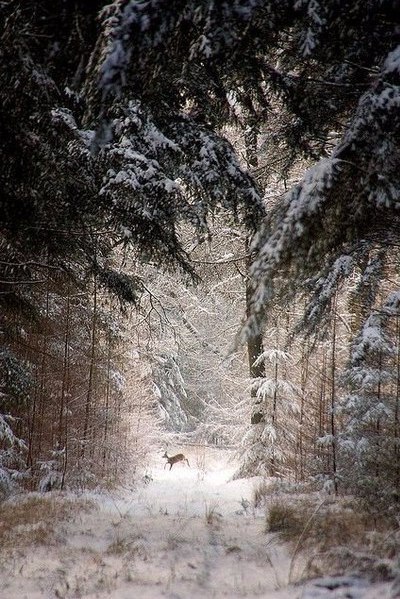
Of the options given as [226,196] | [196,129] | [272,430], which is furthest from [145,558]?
[272,430]

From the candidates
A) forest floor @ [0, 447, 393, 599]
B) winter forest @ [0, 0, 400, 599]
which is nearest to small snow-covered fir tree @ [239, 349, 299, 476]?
winter forest @ [0, 0, 400, 599]

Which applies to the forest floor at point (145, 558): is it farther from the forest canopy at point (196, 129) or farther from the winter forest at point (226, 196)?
the forest canopy at point (196, 129)

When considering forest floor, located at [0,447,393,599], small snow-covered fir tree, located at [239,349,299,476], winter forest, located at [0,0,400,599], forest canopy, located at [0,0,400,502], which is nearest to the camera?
forest canopy, located at [0,0,400,502]

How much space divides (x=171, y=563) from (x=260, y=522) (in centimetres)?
265

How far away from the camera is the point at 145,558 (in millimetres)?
4309

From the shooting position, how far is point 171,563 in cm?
414

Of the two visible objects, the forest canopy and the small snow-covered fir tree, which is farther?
the small snow-covered fir tree

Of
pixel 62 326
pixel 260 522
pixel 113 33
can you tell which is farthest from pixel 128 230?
pixel 62 326

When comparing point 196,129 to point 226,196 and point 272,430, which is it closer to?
point 226,196

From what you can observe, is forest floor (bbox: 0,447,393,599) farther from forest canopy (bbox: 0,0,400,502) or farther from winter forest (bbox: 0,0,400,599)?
forest canopy (bbox: 0,0,400,502)

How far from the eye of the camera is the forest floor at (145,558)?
330 cm

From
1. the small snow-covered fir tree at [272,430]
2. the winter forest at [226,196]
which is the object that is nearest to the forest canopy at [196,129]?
the winter forest at [226,196]

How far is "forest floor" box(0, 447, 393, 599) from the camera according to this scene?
10.8ft

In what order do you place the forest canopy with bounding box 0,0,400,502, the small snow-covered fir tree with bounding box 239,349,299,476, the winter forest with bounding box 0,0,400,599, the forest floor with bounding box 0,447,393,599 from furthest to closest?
the small snow-covered fir tree with bounding box 239,349,299,476
the forest floor with bounding box 0,447,393,599
the winter forest with bounding box 0,0,400,599
the forest canopy with bounding box 0,0,400,502
